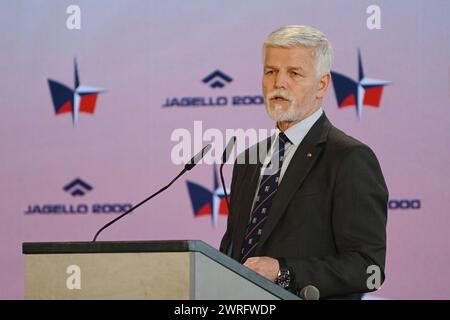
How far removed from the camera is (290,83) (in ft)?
10.2

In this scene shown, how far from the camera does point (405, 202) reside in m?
4.38

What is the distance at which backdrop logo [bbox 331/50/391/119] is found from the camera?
4.45 metres

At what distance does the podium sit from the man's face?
1.01 meters

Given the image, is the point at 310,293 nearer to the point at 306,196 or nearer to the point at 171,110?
the point at 306,196

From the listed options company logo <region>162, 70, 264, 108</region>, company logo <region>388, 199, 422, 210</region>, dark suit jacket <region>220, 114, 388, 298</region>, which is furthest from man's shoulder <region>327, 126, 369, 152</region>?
company logo <region>162, 70, 264, 108</region>

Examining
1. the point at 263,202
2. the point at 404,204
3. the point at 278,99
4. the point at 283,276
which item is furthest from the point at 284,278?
the point at 404,204

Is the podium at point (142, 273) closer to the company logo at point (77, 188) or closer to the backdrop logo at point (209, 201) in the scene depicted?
the backdrop logo at point (209, 201)

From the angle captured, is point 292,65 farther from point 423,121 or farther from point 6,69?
point 6,69

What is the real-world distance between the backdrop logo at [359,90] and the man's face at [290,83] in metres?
1.35

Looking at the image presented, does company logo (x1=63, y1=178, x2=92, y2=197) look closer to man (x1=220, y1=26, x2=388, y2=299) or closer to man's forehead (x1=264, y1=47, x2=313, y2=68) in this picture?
man (x1=220, y1=26, x2=388, y2=299)

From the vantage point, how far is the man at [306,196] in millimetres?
2777

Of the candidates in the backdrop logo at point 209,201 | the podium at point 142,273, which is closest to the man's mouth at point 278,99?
the podium at point 142,273

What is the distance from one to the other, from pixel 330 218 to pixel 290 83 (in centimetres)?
50

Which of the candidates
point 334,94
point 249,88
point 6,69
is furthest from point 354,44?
point 6,69
